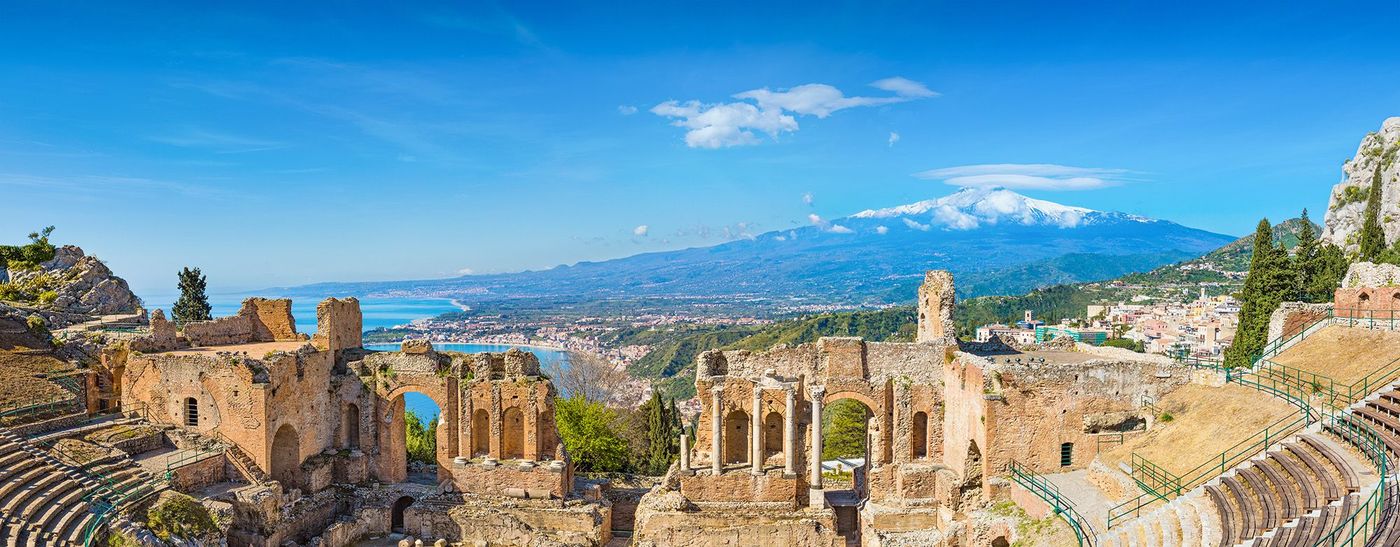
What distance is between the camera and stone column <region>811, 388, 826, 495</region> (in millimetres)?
25906

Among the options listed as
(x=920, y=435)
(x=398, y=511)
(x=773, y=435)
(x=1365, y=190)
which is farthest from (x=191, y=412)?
(x=1365, y=190)

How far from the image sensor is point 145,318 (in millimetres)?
37781

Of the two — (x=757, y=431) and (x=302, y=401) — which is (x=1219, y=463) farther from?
(x=302, y=401)

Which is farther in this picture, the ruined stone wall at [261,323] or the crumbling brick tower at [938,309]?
the ruined stone wall at [261,323]

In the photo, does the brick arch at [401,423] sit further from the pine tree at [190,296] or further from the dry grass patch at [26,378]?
the pine tree at [190,296]

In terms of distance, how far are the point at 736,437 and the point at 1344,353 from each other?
18.2 metres

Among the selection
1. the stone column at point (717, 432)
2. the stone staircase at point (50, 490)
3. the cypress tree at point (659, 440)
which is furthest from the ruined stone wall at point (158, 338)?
the cypress tree at point (659, 440)

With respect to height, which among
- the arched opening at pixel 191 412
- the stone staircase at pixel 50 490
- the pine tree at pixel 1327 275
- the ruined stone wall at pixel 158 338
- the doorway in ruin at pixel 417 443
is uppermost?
the pine tree at pixel 1327 275

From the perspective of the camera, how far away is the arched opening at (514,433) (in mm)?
28797

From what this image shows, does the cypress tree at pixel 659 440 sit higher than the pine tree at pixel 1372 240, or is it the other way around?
the pine tree at pixel 1372 240

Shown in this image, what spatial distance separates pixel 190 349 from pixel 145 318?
11537 millimetres

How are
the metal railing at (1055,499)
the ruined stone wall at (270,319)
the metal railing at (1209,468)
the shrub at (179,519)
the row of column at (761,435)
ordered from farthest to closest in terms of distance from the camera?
1. the ruined stone wall at (270,319)
2. the row of column at (761,435)
3. the shrub at (179,519)
4. the metal railing at (1055,499)
5. the metal railing at (1209,468)

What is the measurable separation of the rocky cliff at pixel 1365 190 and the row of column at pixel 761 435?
4573 centimetres

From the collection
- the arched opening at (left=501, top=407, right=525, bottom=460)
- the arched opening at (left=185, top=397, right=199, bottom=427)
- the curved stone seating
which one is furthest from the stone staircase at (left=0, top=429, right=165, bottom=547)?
→ the curved stone seating
